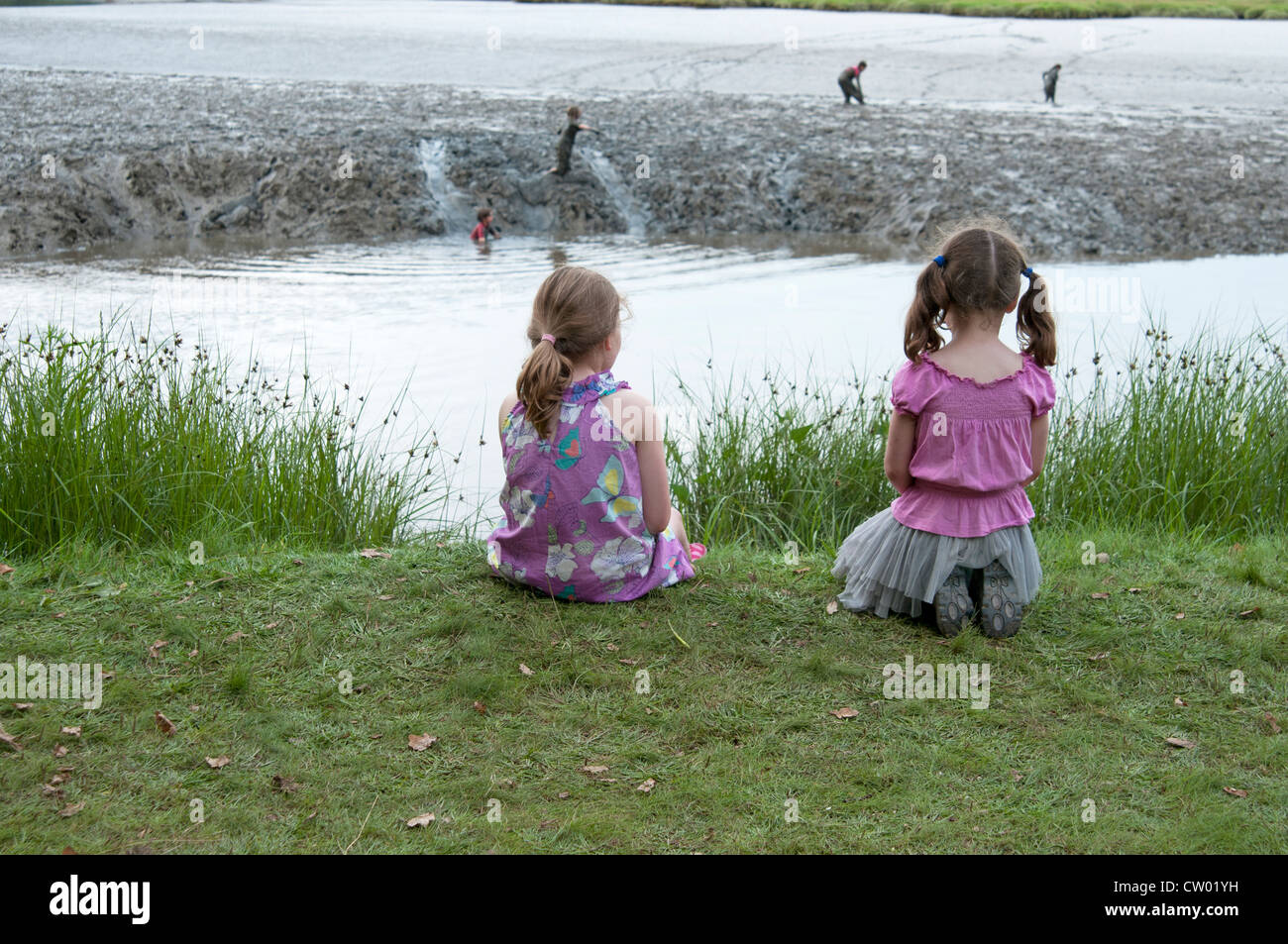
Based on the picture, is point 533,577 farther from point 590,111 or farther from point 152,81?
point 152,81

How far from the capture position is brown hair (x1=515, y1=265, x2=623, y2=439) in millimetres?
3547

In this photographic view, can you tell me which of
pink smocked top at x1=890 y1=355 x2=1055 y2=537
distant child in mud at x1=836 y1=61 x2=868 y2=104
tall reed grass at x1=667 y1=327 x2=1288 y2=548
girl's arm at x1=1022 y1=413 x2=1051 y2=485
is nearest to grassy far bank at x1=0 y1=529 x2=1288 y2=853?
pink smocked top at x1=890 y1=355 x2=1055 y2=537

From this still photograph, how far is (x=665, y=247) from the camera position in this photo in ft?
49.1

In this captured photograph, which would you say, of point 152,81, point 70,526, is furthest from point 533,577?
point 152,81

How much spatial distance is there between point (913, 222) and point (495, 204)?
5.63 meters

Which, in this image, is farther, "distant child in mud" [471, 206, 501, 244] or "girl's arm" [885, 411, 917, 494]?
"distant child in mud" [471, 206, 501, 244]

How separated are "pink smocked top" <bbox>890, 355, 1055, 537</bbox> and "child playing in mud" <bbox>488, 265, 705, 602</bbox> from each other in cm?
84

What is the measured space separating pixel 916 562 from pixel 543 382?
1343 mm

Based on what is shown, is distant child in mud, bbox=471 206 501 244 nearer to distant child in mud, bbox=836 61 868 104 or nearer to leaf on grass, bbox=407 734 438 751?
distant child in mud, bbox=836 61 868 104

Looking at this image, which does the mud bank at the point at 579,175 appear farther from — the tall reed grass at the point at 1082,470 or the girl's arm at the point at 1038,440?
the girl's arm at the point at 1038,440

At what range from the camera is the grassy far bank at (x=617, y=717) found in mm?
2701

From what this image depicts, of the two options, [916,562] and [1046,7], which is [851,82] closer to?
[916,562]

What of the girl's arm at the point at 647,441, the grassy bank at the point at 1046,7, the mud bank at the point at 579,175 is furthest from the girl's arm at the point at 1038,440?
the grassy bank at the point at 1046,7

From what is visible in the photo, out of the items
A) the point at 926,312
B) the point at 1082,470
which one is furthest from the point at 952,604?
the point at 1082,470
